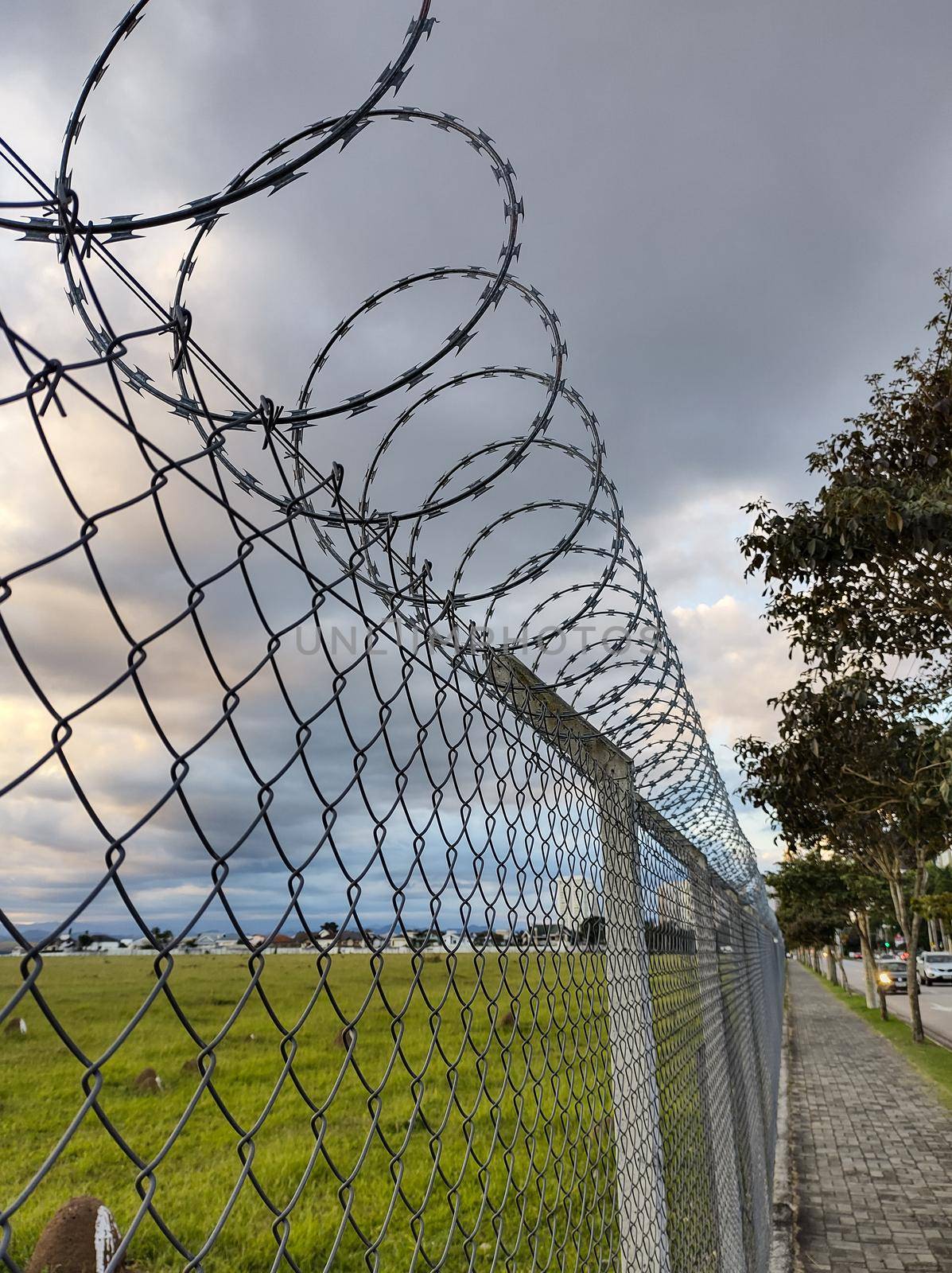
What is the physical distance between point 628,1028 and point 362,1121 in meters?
11.2

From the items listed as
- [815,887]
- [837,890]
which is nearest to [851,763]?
[815,887]

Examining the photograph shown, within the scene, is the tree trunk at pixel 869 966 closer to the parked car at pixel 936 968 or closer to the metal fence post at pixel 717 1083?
the parked car at pixel 936 968

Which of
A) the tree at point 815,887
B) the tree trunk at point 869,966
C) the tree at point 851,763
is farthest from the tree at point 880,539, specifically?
the tree trunk at point 869,966

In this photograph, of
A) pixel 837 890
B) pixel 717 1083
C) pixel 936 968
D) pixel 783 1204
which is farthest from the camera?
pixel 936 968

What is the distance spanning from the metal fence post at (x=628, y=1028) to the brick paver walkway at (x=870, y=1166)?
4.55 meters

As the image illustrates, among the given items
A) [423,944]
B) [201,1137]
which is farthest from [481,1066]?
[201,1137]

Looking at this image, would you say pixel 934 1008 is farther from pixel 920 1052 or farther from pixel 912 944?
pixel 920 1052

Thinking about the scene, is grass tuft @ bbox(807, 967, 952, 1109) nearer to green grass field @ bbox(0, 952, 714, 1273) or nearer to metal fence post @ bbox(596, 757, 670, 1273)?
green grass field @ bbox(0, 952, 714, 1273)

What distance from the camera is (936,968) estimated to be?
142ft

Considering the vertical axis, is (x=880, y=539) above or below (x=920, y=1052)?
above

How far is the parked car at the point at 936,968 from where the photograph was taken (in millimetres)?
43000

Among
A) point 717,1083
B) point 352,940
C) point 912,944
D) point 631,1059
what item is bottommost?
point 912,944

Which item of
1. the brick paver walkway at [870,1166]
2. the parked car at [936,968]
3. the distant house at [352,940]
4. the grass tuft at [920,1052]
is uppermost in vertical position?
the distant house at [352,940]

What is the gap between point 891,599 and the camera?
366 inches
